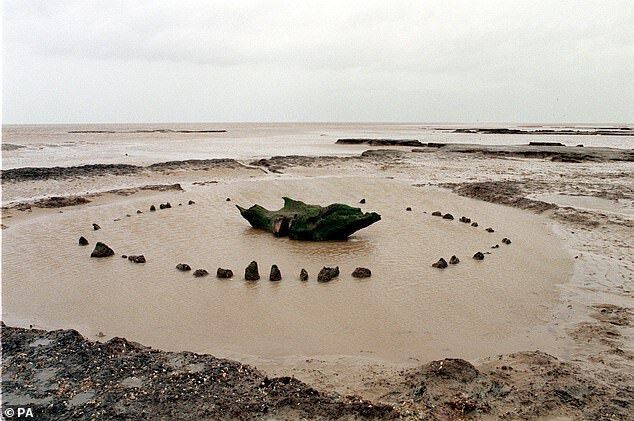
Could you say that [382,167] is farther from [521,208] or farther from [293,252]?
[293,252]

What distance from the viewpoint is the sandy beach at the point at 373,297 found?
17.6 feet

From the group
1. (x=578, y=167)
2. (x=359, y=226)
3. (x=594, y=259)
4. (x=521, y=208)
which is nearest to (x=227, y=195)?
(x=359, y=226)

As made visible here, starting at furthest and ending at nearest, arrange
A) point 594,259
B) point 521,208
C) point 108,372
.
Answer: point 521,208 → point 594,259 → point 108,372

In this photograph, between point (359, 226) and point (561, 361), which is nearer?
point (561, 361)

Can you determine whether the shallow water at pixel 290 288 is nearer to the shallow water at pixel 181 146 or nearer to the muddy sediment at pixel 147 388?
the muddy sediment at pixel 147 388

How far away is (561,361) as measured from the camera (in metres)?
5.95

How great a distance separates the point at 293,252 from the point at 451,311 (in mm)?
4593

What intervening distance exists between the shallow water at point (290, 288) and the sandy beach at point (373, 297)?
0.04 meters

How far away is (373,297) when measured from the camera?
835 cm

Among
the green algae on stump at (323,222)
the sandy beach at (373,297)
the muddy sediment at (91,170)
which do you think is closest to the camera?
the sandy beach at (373,297)

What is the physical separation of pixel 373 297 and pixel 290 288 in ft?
4.92

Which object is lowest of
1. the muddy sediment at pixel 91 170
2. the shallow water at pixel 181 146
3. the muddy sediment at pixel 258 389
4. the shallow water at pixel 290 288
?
the shallow water at pixel 290 288

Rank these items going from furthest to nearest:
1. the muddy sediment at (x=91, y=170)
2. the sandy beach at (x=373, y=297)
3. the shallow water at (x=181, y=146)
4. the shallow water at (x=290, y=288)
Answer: the shallow water at (x=181, y=146)
the muddy sediment at (x=91, y=170)
the shallow water at (x=290, y=288)
the sandy beach at (x=373, y=297)

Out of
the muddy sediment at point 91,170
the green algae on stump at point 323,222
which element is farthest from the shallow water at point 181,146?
the green algae on stump at point 323,222
